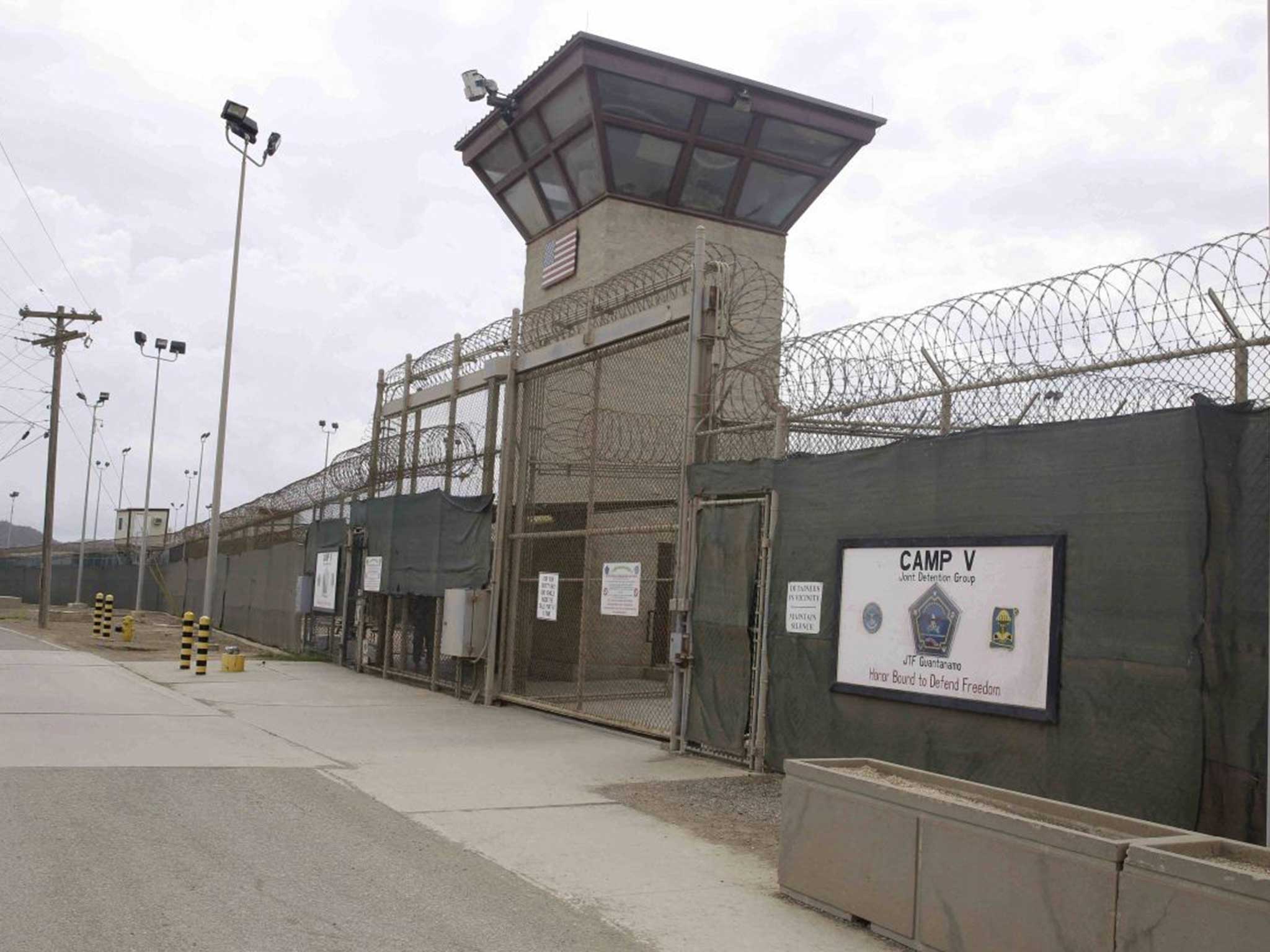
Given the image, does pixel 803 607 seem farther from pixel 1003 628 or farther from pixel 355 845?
pixel 355 845

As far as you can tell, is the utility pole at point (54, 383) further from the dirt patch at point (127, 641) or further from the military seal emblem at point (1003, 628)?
the military seal emblem at point (1003, 628)

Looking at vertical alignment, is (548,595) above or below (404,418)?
below

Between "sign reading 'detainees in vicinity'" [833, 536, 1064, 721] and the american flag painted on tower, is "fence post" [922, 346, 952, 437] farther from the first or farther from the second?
the american flag painted on tower

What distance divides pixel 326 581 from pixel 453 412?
246 inches

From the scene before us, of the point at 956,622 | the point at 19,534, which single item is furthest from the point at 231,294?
the point at 19,534

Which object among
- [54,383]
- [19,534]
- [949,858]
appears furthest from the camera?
[19,534]

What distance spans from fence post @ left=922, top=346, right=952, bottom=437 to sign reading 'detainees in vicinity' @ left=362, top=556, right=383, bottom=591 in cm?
1316

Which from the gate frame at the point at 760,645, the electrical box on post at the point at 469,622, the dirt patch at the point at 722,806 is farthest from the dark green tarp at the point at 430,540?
the dirt patch at the point at 722,806

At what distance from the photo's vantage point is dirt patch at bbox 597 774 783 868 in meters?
8.07

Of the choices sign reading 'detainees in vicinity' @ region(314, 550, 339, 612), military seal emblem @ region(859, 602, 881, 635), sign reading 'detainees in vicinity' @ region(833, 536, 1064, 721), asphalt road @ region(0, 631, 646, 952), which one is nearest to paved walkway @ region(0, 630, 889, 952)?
asphalt road @ region(0, 631, 646, 952)

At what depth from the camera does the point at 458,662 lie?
17078mm

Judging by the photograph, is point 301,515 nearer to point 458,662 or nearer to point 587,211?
point 587,211

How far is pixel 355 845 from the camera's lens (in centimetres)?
736

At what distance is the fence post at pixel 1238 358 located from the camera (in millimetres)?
6512
